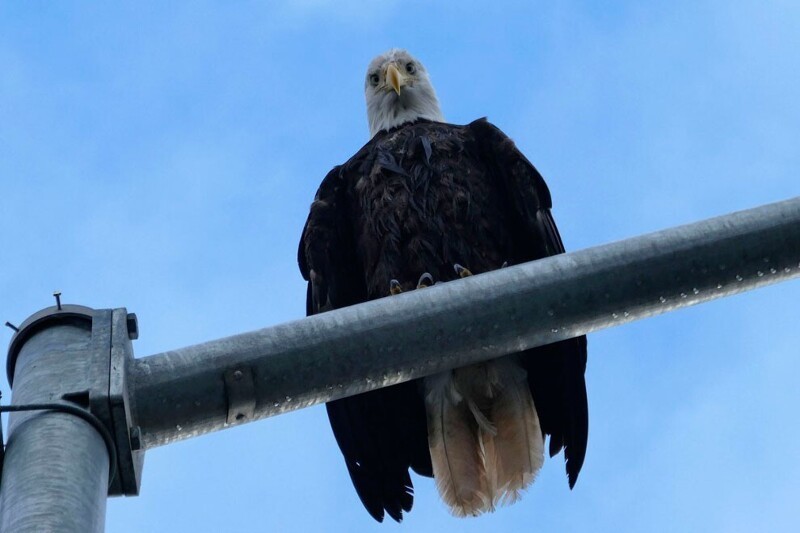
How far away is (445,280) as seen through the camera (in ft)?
18.8

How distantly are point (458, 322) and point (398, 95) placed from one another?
4.97 m

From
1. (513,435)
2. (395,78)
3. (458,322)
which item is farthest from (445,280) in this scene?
(458,322)

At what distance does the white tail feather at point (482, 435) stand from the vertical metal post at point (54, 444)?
289 centimetres

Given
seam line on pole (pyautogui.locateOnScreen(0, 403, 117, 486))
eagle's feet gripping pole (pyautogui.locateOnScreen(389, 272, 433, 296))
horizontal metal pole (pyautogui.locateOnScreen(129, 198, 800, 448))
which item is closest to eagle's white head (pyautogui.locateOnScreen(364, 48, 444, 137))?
eagle's feet gripping pole (pyautogui.locateOnScreen(389, 272, 433, 296))

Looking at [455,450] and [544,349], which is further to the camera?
[544,349]

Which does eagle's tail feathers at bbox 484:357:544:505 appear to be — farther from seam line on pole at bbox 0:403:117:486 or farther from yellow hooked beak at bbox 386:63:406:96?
seam line on pole at bbox 0:403:117:486

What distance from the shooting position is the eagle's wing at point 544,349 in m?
5.43

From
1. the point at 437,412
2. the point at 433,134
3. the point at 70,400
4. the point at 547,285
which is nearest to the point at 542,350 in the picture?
the point at 437,412

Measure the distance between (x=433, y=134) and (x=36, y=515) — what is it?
4.67m

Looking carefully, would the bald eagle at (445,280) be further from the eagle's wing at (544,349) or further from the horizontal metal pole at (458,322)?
the horizontal metal pole at (458,322)

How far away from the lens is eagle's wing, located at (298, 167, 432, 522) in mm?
5449

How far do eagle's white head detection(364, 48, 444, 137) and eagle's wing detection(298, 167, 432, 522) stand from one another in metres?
1.10

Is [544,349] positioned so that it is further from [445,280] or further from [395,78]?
[395,78]

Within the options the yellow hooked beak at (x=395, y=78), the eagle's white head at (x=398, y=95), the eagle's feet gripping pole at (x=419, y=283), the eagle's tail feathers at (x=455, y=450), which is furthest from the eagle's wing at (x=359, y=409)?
the yellow hooked beak at (x=395, y=78)
